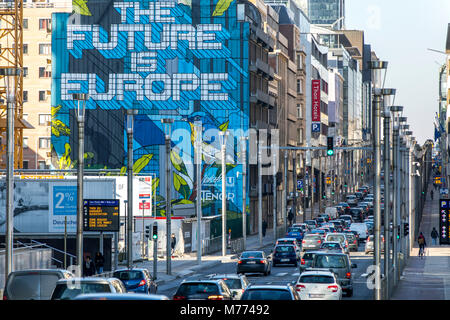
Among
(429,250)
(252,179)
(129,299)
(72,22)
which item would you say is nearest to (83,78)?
(72,22)

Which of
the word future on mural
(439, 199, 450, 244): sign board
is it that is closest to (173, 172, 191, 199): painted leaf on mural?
the word future on mural

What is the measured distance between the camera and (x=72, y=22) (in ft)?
331

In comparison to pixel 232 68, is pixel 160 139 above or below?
below

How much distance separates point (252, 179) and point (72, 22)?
25.4 meters

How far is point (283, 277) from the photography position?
170ft

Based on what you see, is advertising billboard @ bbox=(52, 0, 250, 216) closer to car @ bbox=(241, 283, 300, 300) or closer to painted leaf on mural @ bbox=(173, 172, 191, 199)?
painted leaf on mural @ bbox=(173, 172, 191, 199)

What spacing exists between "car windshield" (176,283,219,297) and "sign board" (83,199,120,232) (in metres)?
25.1

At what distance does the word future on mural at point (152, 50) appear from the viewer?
10069 centimetres

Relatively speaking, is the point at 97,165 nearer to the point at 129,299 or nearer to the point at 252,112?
the point at 252,112

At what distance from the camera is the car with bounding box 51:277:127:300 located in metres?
21.5

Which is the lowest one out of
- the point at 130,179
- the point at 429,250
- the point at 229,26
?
the point at 429,250

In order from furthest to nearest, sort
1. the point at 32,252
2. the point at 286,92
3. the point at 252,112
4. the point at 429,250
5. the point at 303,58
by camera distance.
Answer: the point at 303,58 → the point at 286,92 → the point at 252,112 → the point at 429,250 → the point at 32,252

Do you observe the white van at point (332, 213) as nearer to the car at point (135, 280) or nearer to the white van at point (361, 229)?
the white van at point (361, 229)

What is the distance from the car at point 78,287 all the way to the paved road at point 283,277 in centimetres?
1714
